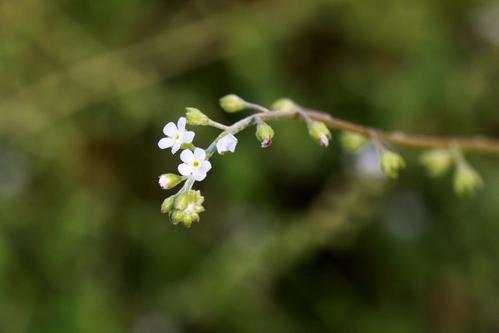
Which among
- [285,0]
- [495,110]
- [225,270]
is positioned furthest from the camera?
[285,0]

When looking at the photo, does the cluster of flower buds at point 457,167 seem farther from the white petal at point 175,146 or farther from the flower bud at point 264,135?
the white petal at point 175,146

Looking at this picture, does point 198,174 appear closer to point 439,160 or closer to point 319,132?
point 319,132

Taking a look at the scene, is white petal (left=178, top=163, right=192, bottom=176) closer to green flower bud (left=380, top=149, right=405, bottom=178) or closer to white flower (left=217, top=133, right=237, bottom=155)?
white flower (left=217, top=133, right=237, bottom=155)

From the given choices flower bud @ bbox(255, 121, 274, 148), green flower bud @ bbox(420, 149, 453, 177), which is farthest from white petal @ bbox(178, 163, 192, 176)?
green flower bud @ bbox(420, 149, 453, 177)

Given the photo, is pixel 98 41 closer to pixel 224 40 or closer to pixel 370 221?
pixel 224 40

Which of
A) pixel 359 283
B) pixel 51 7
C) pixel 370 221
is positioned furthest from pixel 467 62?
pixel 51 7

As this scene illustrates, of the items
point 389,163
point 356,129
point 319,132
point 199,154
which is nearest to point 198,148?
point 199,154
